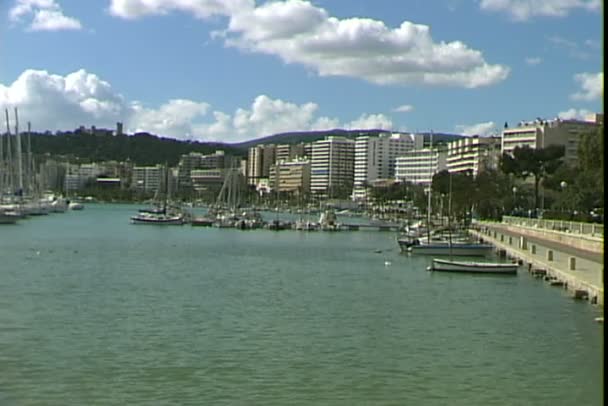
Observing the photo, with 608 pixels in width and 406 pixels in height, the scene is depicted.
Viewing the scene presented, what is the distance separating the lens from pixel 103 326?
22.4 meters

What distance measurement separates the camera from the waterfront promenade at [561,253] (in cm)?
2731

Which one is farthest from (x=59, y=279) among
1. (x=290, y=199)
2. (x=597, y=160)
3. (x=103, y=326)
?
(x=290, y=199)

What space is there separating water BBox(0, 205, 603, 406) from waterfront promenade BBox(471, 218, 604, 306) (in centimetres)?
59

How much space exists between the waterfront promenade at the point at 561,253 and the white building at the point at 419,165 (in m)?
101

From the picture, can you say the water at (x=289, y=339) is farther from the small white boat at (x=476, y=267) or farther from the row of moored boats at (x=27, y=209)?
the row of moored boats at (x=27, y=209)

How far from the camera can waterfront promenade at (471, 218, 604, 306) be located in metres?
27.3

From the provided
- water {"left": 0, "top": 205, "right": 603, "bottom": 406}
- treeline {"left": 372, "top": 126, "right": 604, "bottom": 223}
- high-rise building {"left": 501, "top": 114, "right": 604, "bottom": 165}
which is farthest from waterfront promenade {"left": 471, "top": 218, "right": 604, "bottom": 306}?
high-rise building {"left": 501, "top": 114, "right": 604, "bottom": 165}

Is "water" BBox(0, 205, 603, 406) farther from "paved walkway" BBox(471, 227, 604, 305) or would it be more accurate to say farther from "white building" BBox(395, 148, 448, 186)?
Result: "white building" BBox(395, 148, 448, 186)

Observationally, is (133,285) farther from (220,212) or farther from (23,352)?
(220,212)

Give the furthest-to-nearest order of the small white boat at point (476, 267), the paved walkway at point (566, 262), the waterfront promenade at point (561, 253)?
the small white boat at point (476, 267), the waterfront promenade at point (561, 253), the paved walkway at point (566, 262)

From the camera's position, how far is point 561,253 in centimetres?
4119

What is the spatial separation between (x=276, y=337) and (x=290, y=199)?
514 ft

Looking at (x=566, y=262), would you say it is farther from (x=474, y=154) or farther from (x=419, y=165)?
(x=419, y=165)

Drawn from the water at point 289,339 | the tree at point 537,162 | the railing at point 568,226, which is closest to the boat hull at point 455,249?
the railing at point 568,226
